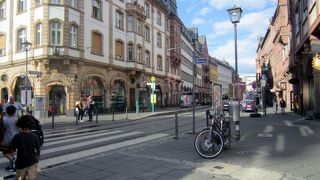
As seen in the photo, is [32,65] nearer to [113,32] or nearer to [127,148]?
[113,32]

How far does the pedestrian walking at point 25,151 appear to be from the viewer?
5645 mm

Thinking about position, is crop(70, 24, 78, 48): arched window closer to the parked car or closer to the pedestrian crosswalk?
Result: the parked car

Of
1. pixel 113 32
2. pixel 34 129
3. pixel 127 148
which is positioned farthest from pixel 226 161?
pixel 113 32

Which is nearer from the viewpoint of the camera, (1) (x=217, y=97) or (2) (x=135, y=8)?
(1) (x=217, y=97)

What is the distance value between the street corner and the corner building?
1862 centimetres

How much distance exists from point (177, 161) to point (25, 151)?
4.27 metres

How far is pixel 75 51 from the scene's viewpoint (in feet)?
107

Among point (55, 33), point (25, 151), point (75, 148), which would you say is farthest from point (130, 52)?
point (25, 151)

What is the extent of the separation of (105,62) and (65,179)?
30.3m

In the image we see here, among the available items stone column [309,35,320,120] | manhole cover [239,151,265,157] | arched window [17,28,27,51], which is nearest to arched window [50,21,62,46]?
arched window [17,28,27,51]

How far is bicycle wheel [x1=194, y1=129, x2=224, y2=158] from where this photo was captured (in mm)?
9617

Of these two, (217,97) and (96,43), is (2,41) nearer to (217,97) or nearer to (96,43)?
(96,43)

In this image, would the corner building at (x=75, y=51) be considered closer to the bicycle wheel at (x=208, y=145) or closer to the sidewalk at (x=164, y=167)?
the sidewalk at (x=164, y=167)

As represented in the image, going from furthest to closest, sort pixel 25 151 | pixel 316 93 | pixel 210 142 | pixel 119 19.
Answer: pixel 119 19, pixel 316 93, pixel 210 142, pixel 25 151
